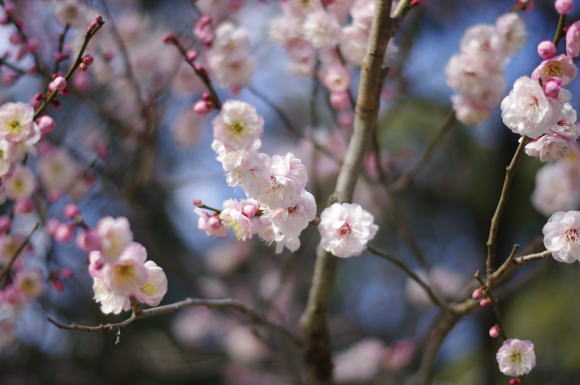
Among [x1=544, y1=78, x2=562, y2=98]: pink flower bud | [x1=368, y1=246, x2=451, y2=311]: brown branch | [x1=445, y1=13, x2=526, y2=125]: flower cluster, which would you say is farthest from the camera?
[x1=445, y1=13, x2=526, y2=125]: flower cluster

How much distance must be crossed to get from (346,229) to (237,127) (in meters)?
0.33

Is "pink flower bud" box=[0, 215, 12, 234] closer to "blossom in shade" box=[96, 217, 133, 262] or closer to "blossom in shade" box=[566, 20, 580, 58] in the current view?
"blossom in shade" box=[96, 217, 133, 262]

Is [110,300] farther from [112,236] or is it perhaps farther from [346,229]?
[346,229]

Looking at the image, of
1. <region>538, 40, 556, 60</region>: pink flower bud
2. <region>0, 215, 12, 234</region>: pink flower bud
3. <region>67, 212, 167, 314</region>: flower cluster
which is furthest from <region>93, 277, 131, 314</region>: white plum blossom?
<region>538, 40, 556, 60</region>: pink flower bud

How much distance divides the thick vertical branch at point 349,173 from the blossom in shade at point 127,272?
613 millimetres

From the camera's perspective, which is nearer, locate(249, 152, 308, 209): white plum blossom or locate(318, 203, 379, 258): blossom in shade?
locate(249, 152, 308, 209): white plum blossom

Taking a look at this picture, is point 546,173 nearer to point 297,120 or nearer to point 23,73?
point 23,73

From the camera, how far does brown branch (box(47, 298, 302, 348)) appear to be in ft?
3.71

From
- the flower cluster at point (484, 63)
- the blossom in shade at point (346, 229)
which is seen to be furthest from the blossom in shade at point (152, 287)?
the flower cluster at point (484, 63)

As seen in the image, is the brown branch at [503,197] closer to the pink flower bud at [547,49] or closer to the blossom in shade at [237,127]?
the pink flower bud at [547,49]

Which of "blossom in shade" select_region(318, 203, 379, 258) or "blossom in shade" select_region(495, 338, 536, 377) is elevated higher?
"blossom in shade" select_region(318, 203, 379, 258)

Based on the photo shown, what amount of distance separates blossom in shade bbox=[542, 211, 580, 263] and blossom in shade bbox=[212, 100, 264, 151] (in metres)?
0.64

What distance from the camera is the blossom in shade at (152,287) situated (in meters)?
1.18

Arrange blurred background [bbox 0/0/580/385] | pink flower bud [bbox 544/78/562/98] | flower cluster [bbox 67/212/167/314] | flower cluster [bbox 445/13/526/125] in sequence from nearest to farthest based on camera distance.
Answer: flower cluster [bbox 67/212/167/314], pink flower bud [bbox 544/78/562/98], flower cluster [bbox 445/13/526/125], blurred background [bbox 0/0/580/385]
